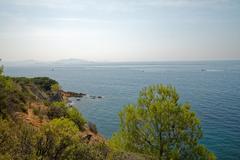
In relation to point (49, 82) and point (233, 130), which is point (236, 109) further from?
point (49, 82)

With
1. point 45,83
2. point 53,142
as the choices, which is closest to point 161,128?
point 53,142

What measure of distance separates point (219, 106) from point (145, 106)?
50.6 m

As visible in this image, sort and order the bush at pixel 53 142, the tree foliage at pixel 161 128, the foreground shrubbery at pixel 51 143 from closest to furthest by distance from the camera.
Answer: the foreground shrubbery at pixel 51 143 < the bush at pixel 53 142 < the tree foliage at pixel 161 128

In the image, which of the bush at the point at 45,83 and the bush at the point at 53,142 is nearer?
the bush at the point at 53,142

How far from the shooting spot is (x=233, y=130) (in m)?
47.2

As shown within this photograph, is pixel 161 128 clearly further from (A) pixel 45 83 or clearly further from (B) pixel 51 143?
(A) pixel 45 83

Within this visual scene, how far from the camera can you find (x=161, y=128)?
21.1m

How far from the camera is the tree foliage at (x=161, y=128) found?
67.3ft

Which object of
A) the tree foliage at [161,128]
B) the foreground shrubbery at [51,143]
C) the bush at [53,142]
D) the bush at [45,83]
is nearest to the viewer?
the foreground shrubbery at [51,143]

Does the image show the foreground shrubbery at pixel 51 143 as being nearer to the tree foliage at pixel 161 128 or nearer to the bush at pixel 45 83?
the tree foliage at pixel 161 128

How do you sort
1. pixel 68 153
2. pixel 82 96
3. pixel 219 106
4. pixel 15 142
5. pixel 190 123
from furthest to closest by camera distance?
1. pixel 82 96
2. pixel 219 106
3. pixel 190 123
4. pixel 68 153
5. pixel 15 142

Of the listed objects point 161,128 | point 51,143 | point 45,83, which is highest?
point 51,143

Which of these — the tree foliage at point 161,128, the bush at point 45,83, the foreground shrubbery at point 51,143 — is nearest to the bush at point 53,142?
the foreground shrubbery at point 51,143

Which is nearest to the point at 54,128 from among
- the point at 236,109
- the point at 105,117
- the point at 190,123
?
the point at 190,123
